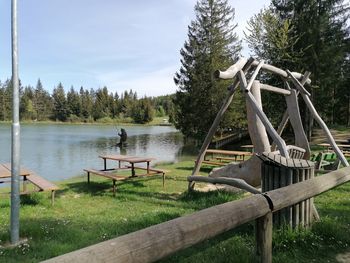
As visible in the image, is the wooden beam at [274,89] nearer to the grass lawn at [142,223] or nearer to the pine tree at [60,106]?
the grass lawn at [142,223]

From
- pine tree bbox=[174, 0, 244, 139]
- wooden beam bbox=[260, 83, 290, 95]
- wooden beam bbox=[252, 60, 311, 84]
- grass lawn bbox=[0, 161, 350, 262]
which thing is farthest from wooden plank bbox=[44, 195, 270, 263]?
pine tree bbox=[174, 0, 244, 139]

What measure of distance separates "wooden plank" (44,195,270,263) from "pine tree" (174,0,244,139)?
2988 centimetres

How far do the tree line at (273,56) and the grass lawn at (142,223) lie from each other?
17521mm

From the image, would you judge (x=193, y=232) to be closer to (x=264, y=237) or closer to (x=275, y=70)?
(x=264, y=237)

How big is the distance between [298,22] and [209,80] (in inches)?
349

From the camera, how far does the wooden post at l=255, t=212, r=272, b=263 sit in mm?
3168

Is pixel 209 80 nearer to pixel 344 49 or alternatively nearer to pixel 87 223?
pixel 344 49

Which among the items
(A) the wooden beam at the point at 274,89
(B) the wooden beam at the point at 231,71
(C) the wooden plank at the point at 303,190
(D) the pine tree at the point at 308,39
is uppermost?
(D) the pine tree at the point at 308,39

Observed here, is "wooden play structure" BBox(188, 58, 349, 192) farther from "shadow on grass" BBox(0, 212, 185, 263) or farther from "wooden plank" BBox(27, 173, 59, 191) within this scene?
"wooden plank" BBox(27, 173, 59, 191)

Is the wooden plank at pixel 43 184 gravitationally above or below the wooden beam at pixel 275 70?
below

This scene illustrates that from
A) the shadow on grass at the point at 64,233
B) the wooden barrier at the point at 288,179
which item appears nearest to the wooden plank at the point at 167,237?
the wooden barrier at the point at 288,179

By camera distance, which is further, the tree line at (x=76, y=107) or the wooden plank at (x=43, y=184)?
the tree line at (x=76, y=107)

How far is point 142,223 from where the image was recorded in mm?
5312

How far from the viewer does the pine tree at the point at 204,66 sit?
107ft
